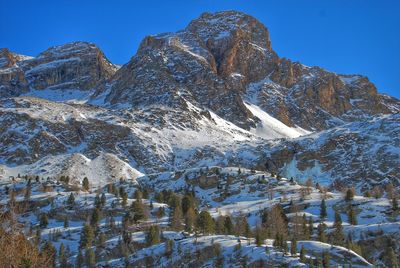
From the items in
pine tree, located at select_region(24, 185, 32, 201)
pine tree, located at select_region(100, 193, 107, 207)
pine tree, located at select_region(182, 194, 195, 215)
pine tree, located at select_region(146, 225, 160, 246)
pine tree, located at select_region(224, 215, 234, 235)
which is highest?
pine tree, located at select_region(24, 185, 32, 201)

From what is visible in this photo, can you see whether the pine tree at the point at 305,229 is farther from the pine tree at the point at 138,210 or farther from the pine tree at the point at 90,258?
the pine tree at the point at 90,258

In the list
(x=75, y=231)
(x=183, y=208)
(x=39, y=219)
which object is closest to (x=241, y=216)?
(x=183, y=208)

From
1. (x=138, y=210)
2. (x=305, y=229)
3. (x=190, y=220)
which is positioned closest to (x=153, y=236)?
(x=190, y=220)

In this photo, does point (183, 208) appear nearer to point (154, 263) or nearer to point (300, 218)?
point (300, 218)

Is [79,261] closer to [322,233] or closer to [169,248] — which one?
[169,248]

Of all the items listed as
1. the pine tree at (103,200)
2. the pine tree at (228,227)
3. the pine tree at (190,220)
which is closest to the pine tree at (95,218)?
the pine tree at (103,200)

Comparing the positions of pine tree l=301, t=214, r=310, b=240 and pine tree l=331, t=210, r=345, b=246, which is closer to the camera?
pine tree l=331, t=210, r=345, b=246

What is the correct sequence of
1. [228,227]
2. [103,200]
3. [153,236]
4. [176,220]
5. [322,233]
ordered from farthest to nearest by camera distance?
[103,200] → [176,220] → [228,227] → [322,233] → [153,236]

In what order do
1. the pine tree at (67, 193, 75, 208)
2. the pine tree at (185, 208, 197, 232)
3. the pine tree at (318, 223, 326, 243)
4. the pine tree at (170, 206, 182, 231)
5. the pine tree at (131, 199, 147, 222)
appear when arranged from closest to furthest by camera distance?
the pine tree at (318, 223, 326, 243)
the pine tree at (185, 208, 197, 232)
the pine tree at (170, 206, 182, 231)
the pine tree at (131, 199, 147, 222)
the pine tree at (67, 193, 75, 208)

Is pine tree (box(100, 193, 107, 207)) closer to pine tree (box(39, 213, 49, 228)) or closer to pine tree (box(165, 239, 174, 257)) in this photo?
pine tree (box(39, 213, 49, 228))

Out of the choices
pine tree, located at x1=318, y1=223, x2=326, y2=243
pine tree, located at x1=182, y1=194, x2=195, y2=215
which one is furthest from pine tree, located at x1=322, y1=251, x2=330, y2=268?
pine tree, located at x1=182, y1=194, x2=195, y2=215

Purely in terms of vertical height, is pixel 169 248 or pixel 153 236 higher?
pixel 153 236

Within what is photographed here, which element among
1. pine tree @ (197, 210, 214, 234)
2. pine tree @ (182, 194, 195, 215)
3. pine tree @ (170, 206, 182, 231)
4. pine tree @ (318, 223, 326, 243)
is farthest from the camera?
pine tree @ (182, 194, 195, 215)

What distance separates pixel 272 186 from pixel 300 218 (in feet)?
123
